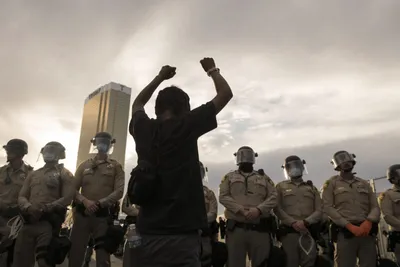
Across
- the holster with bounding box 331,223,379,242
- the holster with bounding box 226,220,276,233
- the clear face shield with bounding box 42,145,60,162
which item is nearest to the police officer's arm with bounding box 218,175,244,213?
the holster with bounding box 226,220,276,233

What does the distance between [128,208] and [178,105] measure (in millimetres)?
5062

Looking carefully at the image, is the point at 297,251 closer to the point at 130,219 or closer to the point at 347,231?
the point at 347,231

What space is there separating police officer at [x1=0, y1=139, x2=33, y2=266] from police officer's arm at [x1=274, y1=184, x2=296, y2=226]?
495cm

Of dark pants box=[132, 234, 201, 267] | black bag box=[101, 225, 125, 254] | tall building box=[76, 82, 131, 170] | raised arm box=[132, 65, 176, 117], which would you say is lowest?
dark pants box=[132, 234, 201, 267]

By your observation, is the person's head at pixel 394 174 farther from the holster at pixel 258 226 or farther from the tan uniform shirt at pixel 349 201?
the holster at pixel 258 226

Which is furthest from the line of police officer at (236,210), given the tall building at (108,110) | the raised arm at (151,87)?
the tall building at (108,110)

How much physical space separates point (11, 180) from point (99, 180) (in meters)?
1.87

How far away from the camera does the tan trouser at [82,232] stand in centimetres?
582

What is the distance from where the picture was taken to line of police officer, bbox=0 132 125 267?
18.5ft

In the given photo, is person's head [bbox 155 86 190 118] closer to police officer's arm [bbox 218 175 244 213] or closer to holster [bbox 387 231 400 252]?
police officer's arm [bbox 218 175 244 213]

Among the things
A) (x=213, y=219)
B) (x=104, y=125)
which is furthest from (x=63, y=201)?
(x=104, y=125)

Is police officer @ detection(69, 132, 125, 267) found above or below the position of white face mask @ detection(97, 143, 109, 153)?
below

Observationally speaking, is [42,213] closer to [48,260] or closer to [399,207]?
[48,260]

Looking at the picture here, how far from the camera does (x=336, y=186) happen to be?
22.8 ft
